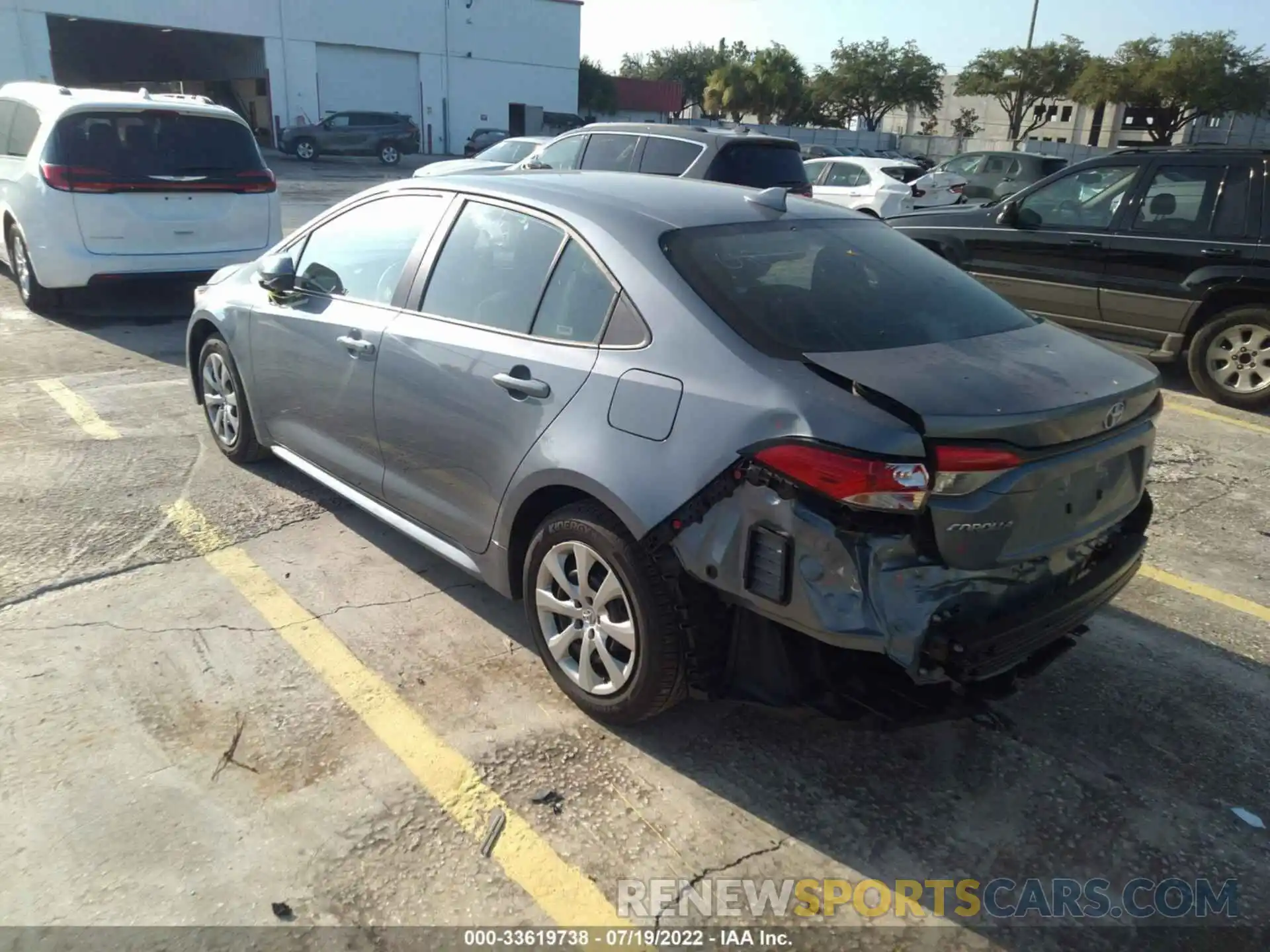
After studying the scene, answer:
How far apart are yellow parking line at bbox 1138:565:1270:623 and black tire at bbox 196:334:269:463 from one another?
4365 millimetres

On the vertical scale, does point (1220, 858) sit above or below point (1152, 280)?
below

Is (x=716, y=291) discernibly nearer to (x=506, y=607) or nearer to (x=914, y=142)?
(x=506, y=607)

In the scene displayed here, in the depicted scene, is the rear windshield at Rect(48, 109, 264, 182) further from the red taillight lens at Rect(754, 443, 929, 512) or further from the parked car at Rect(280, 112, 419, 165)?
the parked car at Rect(280, 112, 419, 165)

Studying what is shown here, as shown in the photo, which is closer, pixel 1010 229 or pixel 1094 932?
pixel 1094 932

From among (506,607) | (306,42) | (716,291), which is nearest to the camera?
(716,291)

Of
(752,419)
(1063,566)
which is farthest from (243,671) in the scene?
(1063,566)

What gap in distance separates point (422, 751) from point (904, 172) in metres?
15.6

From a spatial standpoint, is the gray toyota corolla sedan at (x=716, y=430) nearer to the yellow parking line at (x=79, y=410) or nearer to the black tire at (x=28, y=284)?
the yellow parking line at (x=79, y=410)

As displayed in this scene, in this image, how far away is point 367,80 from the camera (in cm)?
4159

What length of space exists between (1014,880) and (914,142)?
56.0m

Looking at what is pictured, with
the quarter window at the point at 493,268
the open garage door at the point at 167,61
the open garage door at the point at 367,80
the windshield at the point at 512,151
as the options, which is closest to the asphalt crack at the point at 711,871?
the quarter window at the point at 493,268

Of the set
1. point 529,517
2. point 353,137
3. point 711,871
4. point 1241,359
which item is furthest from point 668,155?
point 353,137

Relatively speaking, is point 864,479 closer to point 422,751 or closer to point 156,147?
point 422,751

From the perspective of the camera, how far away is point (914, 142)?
2077 inches
